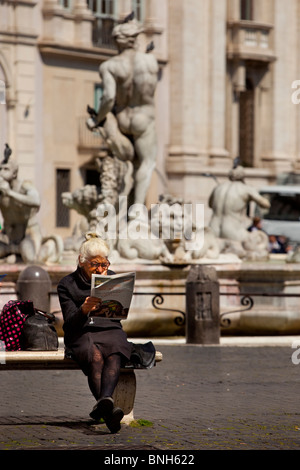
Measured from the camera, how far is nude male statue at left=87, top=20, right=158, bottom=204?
63.8 feet

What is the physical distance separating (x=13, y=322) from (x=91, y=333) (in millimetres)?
609

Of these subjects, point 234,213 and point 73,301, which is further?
point 234,213

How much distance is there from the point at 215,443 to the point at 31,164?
31.9m

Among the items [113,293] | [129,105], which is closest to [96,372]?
[113,293]

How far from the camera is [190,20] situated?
4609 centimetres

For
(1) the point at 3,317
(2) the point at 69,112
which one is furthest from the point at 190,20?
(1) the point at 3,317

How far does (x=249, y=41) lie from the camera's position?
4931 cm

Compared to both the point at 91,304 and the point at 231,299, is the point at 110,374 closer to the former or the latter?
the point at 91,304

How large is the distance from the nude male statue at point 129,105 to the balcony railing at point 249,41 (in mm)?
29195

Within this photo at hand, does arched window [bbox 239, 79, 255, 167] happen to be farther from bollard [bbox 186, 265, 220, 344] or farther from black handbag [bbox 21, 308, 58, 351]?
black handbag [bbox 21, 308, 58, 351]

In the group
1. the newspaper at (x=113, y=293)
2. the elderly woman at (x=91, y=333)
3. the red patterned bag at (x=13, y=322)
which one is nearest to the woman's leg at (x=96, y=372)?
the elderly woman at (x=91, y=333)

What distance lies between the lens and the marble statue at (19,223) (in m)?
16.6

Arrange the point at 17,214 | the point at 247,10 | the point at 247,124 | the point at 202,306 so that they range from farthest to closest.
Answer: the point at 247,124 → the point at 247,10 → the point at 17,214 → the point at 202,306

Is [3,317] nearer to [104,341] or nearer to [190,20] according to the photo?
[104,341]
